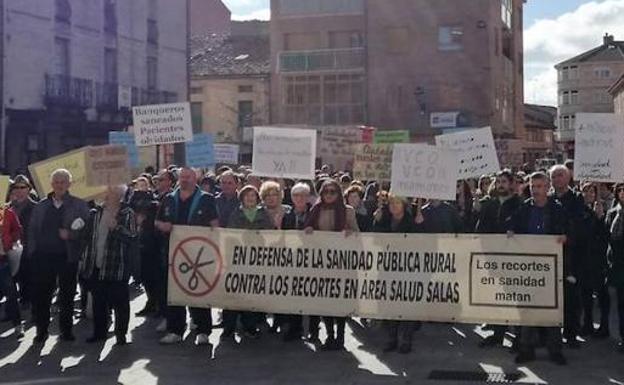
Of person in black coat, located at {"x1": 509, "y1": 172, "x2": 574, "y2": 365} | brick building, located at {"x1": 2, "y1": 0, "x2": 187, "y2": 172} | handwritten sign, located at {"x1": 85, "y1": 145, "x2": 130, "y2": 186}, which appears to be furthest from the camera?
brick building, located at {"x1": 2, "y1": 0, "x2": 187, "y2": 172}

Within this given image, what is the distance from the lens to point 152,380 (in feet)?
27.7

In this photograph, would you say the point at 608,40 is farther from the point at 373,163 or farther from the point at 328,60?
the point at 373,163

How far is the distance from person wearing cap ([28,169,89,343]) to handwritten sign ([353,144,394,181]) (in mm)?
4984

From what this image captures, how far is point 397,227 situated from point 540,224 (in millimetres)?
1455

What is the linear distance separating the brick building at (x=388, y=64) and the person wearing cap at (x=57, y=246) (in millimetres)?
37186

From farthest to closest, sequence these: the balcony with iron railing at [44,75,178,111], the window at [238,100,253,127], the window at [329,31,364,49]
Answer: the window at [238,100,253,127]
the window at [329,31,364,49]
the balcony with iron railing at [44,75,178,111]

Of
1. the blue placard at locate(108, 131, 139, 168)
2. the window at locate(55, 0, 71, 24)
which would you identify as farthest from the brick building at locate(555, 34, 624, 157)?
the blue placard at locate(108, 131, 139, 168)

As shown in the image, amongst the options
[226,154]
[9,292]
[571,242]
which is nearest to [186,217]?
[9,292]

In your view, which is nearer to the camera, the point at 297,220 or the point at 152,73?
the point at 297,220

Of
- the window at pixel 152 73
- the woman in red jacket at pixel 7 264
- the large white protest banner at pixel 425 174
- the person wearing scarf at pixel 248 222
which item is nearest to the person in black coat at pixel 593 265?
the large white protest banner at pixel 425 174

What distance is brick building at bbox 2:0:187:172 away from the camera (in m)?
33.0

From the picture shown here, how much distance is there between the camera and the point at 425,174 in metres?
9.80

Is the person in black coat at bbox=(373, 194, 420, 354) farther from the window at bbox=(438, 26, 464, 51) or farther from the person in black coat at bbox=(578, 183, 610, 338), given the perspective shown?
the window at bbox=(438, 26, 464, 51)

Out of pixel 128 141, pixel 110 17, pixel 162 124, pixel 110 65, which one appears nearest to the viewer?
pixel 162 124
